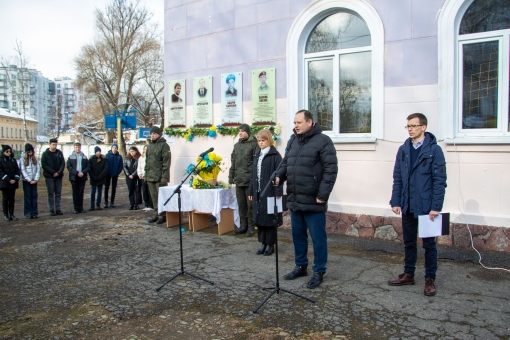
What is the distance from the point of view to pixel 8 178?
969cm

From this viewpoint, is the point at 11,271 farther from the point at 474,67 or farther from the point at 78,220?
the point at 474,67

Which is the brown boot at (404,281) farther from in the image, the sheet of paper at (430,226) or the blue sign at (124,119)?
the blue sign at (124,119)

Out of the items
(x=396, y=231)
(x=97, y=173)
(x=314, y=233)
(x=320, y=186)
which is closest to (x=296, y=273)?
(x=314, y=233)

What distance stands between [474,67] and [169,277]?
5.46 meters

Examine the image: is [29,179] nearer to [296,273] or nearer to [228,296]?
[228,296]

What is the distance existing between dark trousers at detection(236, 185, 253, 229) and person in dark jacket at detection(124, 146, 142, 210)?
4690mm

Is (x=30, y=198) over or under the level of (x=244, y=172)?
under

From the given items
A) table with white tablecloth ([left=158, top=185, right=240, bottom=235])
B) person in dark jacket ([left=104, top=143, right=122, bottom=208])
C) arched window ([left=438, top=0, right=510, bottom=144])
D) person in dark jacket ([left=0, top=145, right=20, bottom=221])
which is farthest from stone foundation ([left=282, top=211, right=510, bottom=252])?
person in dark jacket ([left=0, top=145, right=20, bottom=221])

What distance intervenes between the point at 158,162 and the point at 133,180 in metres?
3.00

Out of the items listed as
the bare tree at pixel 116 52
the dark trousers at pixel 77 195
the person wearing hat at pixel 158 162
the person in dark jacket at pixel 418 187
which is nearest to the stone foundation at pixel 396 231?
the person in dark jacket at pixel 418 187

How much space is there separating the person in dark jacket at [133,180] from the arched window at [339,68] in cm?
545

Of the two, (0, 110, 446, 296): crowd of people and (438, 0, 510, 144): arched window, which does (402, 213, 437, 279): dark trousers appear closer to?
(0, 110, 446, 296): crowd of people

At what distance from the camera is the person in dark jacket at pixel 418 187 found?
432cm

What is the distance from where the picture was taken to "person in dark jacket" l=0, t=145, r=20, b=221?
9664 mm
